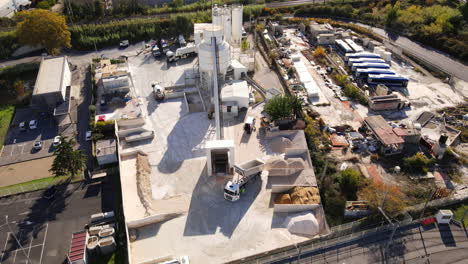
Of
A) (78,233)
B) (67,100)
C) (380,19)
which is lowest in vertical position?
(78,233)

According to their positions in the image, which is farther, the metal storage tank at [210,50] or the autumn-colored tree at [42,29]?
the autumn-colored tree at [42,29]

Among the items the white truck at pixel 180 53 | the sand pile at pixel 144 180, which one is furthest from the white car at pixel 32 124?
the white truck at pixel 180 53

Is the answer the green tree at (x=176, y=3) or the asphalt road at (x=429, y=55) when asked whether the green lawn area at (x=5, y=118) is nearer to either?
the green tree at (x=176, y=3)

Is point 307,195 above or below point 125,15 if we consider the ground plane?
below

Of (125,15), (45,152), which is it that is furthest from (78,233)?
(125,15)

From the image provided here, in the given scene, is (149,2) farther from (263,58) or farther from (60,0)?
(263,58)

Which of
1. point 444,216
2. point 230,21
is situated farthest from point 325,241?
point 230,21

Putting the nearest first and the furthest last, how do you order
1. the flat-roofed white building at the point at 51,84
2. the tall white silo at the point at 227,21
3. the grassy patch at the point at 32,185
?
1. the grassy patch at the point at 32,185
2. the flat-roofed white building at the point at 51,84
3. the tall white silo at the point at 227,21
